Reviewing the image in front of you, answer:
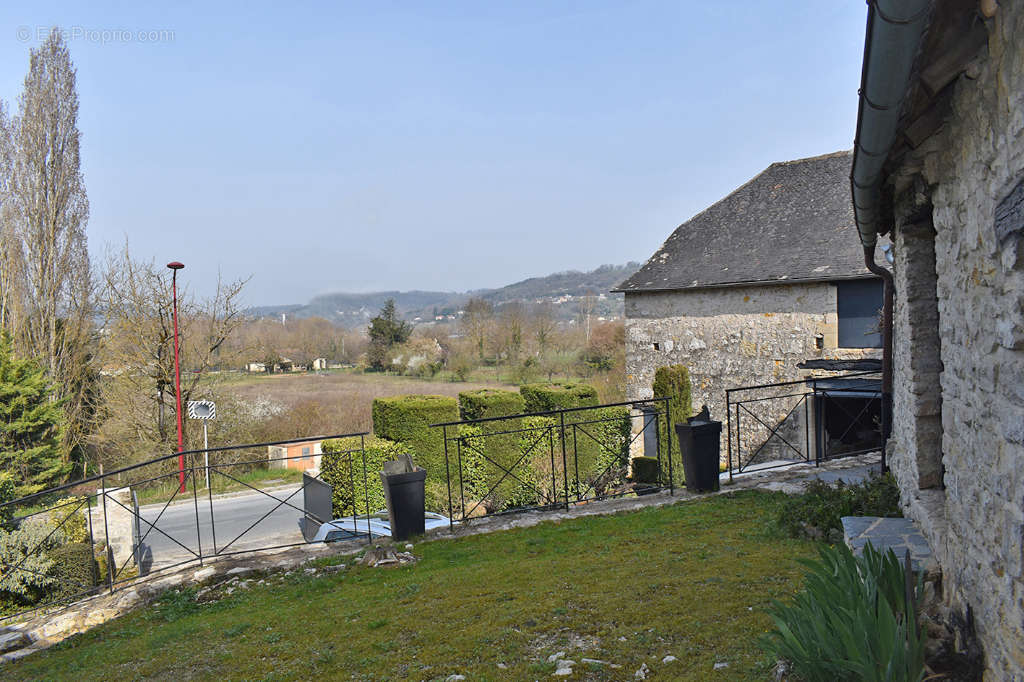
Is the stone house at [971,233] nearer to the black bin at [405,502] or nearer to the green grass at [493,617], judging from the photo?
the green grass at [493,617]

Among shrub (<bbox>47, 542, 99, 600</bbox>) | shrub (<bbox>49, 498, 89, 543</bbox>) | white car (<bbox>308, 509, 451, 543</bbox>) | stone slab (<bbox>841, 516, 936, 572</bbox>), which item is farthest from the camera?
shrub (<bbox>49, 498, 89, 543</bbox>)

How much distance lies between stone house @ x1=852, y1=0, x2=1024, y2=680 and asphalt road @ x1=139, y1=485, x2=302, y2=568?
27.5 feet

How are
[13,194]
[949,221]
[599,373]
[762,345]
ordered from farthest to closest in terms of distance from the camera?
1. [599,373]
2. [13,194]
3. [762,345]
4. [949,221]

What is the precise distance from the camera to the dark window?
42.6 ft

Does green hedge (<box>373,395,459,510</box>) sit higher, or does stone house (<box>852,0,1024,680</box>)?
stone house (<box>852,0,1024,680</box>)

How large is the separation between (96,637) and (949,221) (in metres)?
6.24

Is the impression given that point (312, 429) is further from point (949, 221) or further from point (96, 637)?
point (949, 221)

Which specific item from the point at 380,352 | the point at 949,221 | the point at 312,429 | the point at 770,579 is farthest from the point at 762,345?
the point at 380,352

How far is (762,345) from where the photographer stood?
48.4ft

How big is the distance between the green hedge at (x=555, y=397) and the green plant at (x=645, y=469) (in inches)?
73.6

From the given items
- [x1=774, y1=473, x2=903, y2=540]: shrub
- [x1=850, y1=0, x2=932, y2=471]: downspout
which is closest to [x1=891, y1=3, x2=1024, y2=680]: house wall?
[x1=850, y1=0, x2=932, y2=471]: downspout

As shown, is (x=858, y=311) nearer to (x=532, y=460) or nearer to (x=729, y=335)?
(x=729, y=335)

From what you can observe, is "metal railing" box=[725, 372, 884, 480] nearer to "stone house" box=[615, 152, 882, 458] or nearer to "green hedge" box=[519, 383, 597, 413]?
"stone house" box=[615, 152, 882, 458]

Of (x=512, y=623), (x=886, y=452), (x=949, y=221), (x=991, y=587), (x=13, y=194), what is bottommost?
(x=512, y=623)
